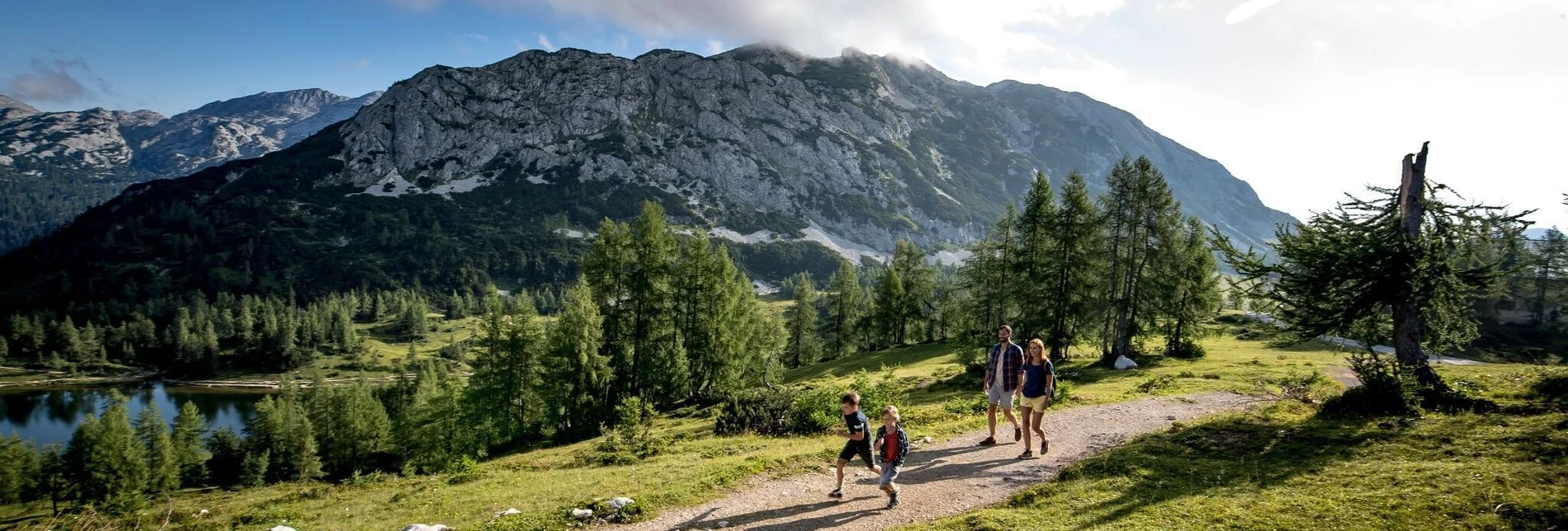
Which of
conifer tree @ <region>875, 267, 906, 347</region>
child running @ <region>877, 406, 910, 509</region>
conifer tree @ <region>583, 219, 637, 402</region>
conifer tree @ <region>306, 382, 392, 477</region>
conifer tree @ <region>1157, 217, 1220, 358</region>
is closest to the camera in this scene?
A: child running @ <region>877, 406, 910, 509</region>

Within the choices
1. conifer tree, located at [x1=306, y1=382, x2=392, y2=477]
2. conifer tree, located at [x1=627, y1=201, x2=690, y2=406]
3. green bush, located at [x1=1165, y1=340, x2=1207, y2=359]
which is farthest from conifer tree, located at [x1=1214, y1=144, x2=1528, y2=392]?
conifer tree, located at [x1=306, y1=382, x2=392, y2=477]

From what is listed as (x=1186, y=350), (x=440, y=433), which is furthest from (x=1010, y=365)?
(x=440, y=433)

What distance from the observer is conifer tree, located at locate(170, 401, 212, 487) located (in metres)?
63.7

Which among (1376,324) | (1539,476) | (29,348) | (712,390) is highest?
(1376,324)

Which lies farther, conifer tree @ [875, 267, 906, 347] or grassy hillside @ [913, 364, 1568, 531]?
conifer tree @ [875, 267, 906, 347]

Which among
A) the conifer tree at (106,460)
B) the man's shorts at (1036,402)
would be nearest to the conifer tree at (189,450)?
the conifer tree at (106,460)

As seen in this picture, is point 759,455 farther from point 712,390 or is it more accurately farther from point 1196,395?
point 712,390

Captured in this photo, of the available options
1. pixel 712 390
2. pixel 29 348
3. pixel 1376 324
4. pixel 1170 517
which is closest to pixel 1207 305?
pixel 1376 324

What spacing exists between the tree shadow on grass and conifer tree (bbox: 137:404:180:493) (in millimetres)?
79869

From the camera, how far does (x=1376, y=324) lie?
17.1 meters

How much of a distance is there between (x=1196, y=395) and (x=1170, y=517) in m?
16.6

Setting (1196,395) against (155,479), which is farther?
(155,479)

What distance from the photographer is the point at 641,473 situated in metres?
17.8

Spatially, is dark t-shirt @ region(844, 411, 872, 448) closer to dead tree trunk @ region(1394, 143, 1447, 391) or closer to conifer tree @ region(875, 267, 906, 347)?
dead tree trunk @ region(1394, 143, 1447, 391)
